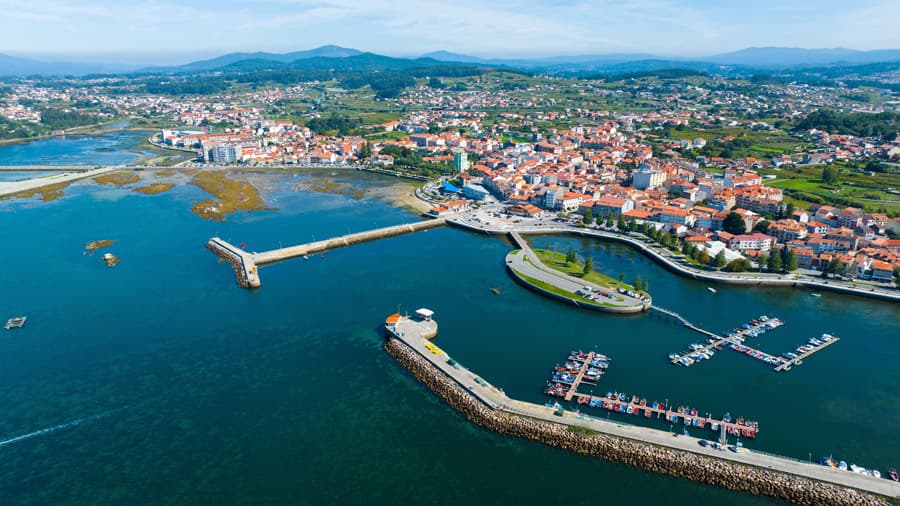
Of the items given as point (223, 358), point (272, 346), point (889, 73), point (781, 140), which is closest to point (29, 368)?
point (223, 358)

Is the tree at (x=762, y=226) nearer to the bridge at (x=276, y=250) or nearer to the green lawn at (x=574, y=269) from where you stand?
the green lawn at (x=574, y=269)

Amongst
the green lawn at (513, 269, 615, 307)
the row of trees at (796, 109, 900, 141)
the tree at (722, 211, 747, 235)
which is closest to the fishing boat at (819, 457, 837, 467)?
the green lawn at (513, 269, 615, 307)

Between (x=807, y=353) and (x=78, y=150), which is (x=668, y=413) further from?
(x=78, y=150)

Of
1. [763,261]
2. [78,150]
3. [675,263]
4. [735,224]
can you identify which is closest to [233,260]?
[675,263]

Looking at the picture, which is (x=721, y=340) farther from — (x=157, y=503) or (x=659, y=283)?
(x=157, y=503)

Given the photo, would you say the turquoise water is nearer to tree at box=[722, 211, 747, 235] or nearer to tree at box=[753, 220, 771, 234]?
tree at box=[722, 211, 747, 235]

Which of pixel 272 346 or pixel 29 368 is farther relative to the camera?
pixel 272 346
